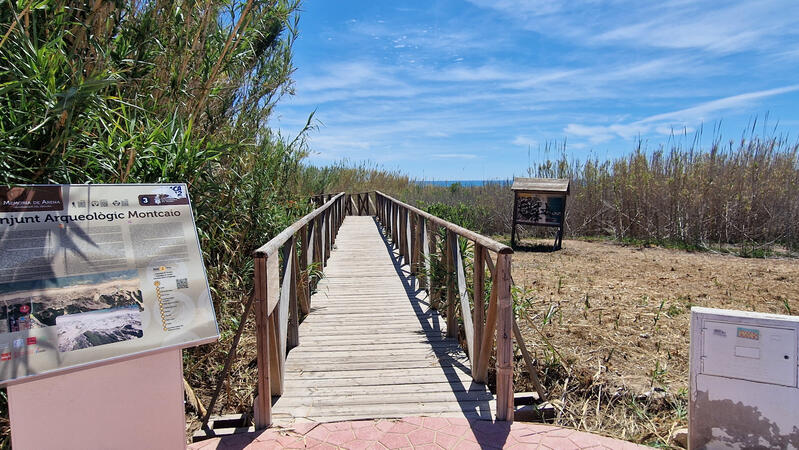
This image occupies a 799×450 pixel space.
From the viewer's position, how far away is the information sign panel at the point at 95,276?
1496 mm

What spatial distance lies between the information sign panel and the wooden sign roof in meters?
7.34

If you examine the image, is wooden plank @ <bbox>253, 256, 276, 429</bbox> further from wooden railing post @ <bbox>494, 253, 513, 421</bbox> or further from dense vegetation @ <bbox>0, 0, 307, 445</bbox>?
wooden railing post @ <bbox>494, 253, 513, 421</bbox>

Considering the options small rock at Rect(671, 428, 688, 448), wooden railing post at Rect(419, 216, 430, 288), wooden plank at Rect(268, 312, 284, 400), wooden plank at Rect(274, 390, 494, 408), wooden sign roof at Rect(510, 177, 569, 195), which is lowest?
small rock at Rect(671, 428, 688, 448)

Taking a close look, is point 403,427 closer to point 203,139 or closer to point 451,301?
point 451,301

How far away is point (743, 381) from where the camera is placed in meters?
2.13

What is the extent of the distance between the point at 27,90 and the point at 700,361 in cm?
323

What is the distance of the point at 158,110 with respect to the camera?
290cm

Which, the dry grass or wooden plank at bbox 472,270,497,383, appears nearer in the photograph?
wooden plank at bbox 472,270,497,383

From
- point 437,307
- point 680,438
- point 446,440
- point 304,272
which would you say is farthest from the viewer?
point 437,307

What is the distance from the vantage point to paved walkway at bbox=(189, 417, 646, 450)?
7.32ft

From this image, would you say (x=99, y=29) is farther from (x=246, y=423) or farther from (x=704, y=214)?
(x=704, y=214)

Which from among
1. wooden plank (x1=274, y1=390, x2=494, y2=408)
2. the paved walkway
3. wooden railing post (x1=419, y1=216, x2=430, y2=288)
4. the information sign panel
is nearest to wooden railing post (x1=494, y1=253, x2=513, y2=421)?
the paved walkway

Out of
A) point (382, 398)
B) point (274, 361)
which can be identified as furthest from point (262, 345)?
point (382, 398)

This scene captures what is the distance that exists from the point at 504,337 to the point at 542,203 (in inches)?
262
